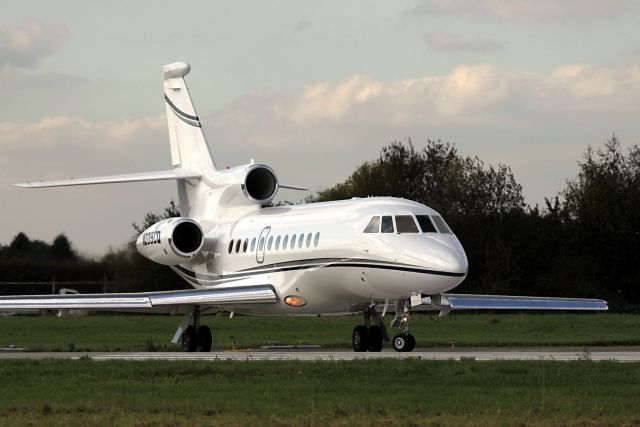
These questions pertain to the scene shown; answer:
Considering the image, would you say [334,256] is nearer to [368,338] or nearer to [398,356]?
[368,338]

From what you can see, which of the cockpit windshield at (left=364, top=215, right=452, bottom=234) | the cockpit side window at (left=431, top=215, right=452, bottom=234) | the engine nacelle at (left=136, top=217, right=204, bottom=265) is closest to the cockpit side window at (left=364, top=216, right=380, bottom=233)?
the cockpit windshield at (left=364, top=215, right=452, bottom=234)

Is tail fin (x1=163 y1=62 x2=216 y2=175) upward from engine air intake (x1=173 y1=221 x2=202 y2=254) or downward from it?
upward

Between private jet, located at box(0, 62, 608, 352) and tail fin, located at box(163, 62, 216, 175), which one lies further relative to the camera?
tail fin, located at box(163, 62, 216, 175)

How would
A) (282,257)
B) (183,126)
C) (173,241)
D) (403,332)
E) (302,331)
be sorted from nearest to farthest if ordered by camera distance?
(403,332) → (282,257) → (173,241) → (183,126) → (302,331)

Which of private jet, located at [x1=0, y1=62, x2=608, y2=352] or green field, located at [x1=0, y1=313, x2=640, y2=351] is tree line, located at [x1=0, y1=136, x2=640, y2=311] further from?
private jet, located at [x1=0, y1=62, x2=608, y2=352]

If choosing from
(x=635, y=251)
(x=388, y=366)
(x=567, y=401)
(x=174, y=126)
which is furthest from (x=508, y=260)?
(x=567, y=401)

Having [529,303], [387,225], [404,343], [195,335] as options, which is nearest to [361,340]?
[404,343]

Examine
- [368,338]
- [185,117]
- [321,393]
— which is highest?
[185,117]

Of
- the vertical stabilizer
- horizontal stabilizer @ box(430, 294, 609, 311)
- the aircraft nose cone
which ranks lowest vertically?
horizontal stabilizer @ box(430, 294, 609, 311)

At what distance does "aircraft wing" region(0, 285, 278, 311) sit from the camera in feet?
97.3

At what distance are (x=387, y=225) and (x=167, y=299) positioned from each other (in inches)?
244

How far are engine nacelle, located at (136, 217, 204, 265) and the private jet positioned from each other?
0.12 feet

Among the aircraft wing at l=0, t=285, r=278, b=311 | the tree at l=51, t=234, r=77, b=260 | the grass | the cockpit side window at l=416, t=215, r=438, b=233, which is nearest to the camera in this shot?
the grass

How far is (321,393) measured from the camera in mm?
16469
